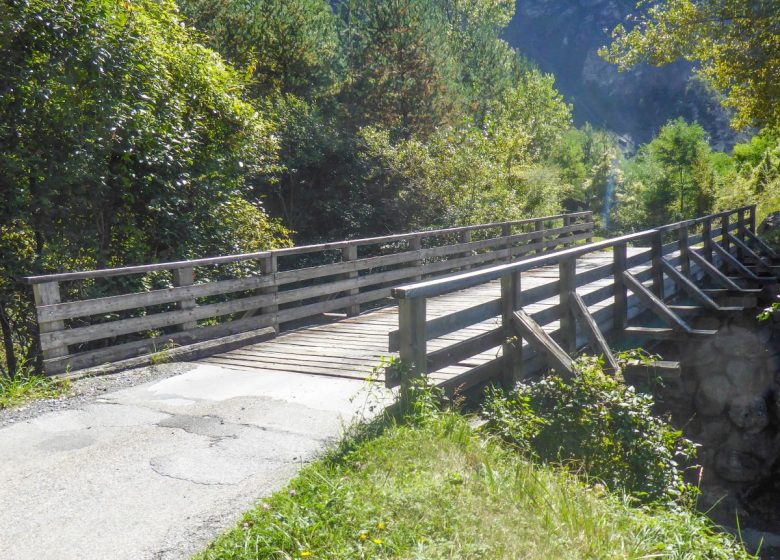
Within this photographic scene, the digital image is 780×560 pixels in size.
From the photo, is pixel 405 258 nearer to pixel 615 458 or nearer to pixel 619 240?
pixel 619 240

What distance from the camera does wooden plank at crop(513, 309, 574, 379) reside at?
6.19m

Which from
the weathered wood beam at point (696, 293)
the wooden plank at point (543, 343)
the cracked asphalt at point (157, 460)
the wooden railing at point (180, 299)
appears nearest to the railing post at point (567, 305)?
the wooden plank at point (543, 343)

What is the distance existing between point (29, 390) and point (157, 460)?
2694 mm

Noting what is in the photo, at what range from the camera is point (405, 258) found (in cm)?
1252

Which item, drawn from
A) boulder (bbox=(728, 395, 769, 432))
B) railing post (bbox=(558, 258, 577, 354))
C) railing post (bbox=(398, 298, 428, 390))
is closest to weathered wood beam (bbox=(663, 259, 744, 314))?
boulder (bbox=(728, 395, 769, 432))

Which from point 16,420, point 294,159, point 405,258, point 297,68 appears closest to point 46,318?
point 16,420

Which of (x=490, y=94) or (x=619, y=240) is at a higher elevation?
(x=490, y=94)

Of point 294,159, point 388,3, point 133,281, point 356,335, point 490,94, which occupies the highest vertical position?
point 388,3

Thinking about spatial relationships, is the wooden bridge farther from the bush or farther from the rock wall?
the rock wall

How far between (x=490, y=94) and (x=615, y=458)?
39.9 metres

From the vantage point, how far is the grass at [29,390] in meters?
6.55

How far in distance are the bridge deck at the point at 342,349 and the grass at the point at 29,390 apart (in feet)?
6.13

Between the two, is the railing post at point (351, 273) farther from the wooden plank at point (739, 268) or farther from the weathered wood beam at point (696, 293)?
the wooden plank at point (739, 268)

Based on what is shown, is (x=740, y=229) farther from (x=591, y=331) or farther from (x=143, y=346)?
(x=143, y=346)
